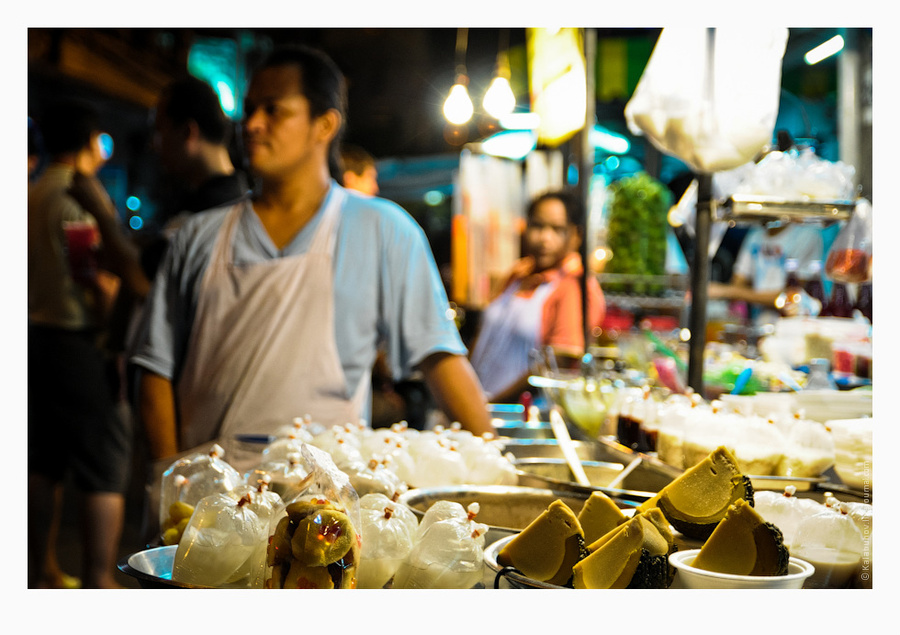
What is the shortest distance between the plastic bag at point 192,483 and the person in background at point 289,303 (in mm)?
Answer: 904

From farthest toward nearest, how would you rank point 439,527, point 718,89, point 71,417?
point 71,417 → point 718,89 → point 439,527

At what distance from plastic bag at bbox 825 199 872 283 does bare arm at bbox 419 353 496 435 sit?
44.5 inches

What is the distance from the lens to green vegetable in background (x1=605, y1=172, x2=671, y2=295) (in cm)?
427

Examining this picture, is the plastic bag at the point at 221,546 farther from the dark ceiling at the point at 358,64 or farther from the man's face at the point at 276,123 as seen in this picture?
the dark ceiling at the point at 358,64

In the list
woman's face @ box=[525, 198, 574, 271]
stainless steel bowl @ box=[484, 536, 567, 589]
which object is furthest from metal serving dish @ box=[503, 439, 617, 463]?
woman's face @ box=[525, 198, 574, 271]

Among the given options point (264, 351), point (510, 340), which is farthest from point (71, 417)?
point (510, 340)

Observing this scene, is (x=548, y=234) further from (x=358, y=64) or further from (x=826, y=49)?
(x=358, y=64)

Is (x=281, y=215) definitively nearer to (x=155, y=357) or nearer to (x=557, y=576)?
(x=155, y=357)

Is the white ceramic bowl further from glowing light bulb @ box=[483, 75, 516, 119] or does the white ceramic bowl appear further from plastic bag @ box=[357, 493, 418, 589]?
glowing light bulb @ box=[483, 75, 516, 119]

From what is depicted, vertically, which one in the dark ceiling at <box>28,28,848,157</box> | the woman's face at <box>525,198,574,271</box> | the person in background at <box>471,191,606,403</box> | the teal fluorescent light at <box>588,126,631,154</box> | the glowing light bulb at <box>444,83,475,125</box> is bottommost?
the person in background at <box>471,191,606,403</box>

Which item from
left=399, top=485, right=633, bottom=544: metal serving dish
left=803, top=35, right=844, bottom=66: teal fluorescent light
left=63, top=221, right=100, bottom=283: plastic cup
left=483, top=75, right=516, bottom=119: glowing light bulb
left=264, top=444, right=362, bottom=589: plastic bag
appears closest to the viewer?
left=264, top=444, right=362, bottom=589: plastic bag

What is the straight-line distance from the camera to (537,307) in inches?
155

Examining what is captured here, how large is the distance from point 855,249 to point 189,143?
2.19 m
